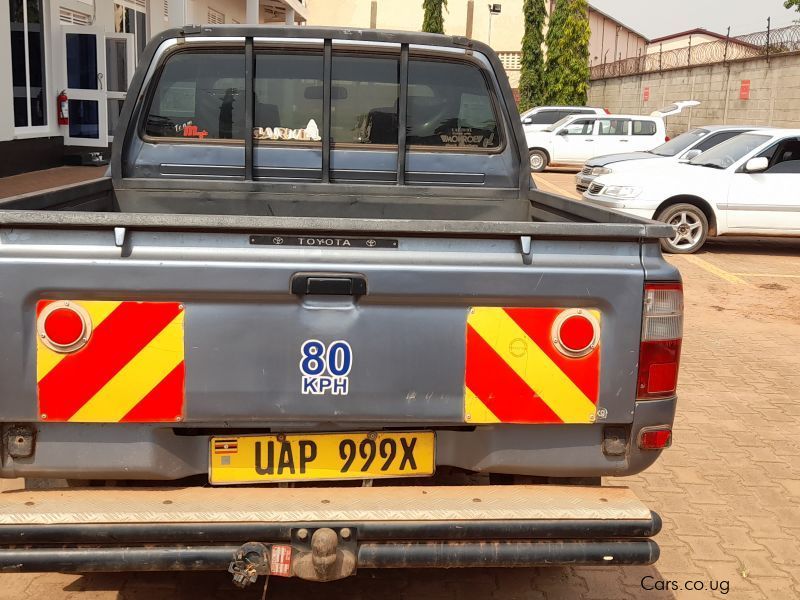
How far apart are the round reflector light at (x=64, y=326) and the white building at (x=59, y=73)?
14.8 m

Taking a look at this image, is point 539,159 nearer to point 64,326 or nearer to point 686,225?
point 686,225

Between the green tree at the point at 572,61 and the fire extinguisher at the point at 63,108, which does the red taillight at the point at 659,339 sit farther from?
the green tree at the point at 572,61

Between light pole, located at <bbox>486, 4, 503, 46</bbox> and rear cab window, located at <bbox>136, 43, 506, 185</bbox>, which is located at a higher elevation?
light pole, located at <bbox>486, 4, 503, 46</bbox>

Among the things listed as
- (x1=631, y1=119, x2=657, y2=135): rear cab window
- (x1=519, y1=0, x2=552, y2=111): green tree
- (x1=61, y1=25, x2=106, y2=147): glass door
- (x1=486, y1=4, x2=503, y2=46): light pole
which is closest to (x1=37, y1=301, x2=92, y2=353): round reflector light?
(x1=61, y1=25, x2=106, y2=147): glass door

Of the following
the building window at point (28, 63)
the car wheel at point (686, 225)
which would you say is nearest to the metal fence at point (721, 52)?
the car wheel at point (686, 225)

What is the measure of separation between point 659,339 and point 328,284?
3.58 feet

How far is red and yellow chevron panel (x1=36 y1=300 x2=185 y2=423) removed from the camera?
301 centimetres

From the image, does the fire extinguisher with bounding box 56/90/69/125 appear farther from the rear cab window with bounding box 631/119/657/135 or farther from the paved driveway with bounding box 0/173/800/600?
the paved driveway with bounding box 0/173/800/600

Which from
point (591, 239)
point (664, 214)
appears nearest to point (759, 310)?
point (664, 214)

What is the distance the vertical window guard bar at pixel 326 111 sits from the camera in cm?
461

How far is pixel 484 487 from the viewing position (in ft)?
10.6

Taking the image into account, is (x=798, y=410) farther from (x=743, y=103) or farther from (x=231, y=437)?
(x=743, y=103)

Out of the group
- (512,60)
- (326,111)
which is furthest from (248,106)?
(512,60)

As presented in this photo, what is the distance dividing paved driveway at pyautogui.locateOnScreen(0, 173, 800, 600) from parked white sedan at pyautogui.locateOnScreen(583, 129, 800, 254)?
4.75 m
